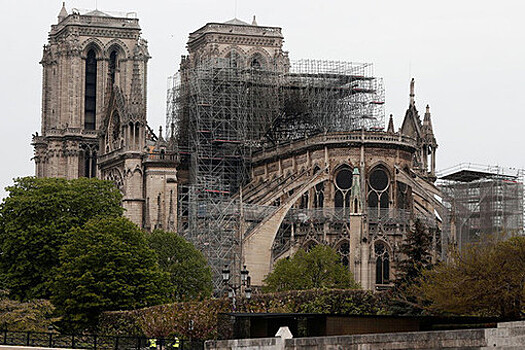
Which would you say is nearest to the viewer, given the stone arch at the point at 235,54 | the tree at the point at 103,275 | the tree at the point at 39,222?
the tree at the point at 103,275

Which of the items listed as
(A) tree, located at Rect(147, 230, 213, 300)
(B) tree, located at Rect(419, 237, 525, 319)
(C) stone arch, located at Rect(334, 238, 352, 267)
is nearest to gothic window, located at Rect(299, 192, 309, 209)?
(C) stone arch, located at Rect(334, 238, 352, 267)

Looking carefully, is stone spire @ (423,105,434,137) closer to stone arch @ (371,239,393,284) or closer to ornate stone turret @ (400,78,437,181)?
ornate stone turret @ (400,78,437,181)

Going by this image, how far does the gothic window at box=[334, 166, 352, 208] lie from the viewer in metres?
93.8

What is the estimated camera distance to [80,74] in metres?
115

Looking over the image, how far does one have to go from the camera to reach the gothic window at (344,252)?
88.8 m

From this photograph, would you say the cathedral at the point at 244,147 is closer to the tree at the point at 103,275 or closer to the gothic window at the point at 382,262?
the gothic window at the point at 382,262

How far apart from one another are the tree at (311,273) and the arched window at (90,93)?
38.4 metres

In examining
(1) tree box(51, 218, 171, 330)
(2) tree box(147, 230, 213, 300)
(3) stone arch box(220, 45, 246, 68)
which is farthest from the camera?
(3) stone arch box(220, 45, 246, 68)

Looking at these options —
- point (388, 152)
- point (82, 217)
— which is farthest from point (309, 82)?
A: point (82, 217)

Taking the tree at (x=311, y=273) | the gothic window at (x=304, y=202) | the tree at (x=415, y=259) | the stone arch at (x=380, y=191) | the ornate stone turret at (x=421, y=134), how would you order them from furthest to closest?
the ornate stone turret at (x=421, y=134) < the gothic window at (x=304, y=202) < the stone arch at (x=380, y=191) < the tree at (x=311, y=273) < the tree at (x=415, y=259)

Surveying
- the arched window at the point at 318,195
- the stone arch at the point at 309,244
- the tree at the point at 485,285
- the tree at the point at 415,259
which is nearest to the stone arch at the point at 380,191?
the arched window at the point at 318,195

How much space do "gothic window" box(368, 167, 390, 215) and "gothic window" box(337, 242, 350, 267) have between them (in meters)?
5.34

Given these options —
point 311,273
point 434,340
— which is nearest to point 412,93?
point 311,273

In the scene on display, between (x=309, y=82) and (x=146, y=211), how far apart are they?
634 inches
